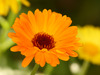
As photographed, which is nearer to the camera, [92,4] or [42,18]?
[42,18]

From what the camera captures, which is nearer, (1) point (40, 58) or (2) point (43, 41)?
(1) point (40, 58)

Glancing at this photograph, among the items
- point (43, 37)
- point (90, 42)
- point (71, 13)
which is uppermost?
point (71, 13)

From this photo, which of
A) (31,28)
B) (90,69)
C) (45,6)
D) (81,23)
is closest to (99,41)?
(90,69)

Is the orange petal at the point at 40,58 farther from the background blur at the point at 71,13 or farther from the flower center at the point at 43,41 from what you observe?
the background blur at the point at 71,13

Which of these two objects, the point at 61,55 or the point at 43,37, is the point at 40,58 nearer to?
the point at 61,55

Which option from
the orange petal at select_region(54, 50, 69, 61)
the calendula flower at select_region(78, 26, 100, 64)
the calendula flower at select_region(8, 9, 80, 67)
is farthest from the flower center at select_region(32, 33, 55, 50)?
the calendula flower at select_region(78, 26, 100, 64)

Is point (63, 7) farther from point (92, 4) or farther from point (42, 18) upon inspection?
point (42, 18)

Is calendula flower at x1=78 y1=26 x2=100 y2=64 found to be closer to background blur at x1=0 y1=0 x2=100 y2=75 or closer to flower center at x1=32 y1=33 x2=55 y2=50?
background blur at x1=0 y1=0 x2=100 y2=75

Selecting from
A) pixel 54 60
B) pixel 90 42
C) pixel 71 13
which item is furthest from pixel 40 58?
pixel 71 13
